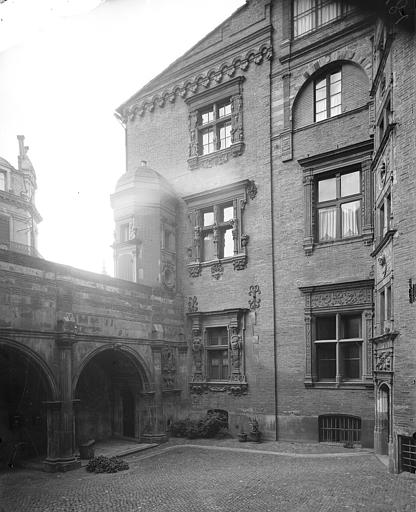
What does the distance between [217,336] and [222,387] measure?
77.2 inches

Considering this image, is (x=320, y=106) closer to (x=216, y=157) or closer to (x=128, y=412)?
(x=216, y=157)

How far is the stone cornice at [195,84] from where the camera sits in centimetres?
1848

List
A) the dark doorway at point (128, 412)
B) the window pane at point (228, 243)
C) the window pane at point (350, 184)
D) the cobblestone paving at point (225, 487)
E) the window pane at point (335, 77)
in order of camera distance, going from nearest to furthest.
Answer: the cobblestone paving at point (225, 487)
the window pane at point (350, 184)
the window pane at point (335, 77)
the dark doorway at point (128, 412)
the window pane at point (228, 243)

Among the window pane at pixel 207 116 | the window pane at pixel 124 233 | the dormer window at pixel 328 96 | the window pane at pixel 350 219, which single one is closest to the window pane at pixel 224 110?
the window pane at pixel 207 116

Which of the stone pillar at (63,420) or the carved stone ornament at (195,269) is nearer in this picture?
the stone pillar at (63,420)

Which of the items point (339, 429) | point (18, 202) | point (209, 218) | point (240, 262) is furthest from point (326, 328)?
point (18, 202)

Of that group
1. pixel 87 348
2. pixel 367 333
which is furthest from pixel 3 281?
pixel 367 333

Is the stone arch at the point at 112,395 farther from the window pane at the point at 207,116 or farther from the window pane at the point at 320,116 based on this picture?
the window pane at the point at 320,116

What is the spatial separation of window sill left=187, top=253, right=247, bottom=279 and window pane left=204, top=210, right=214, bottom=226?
1628mm

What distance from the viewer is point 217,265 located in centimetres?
1878

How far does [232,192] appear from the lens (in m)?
18.7

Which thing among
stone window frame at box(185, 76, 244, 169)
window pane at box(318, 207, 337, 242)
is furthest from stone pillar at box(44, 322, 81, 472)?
stone window frame at box(185, 76, 244, 169)

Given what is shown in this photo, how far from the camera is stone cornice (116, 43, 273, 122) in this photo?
18484mm

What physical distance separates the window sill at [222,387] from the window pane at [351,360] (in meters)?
3.71
